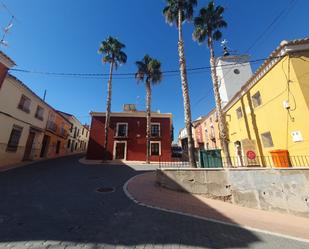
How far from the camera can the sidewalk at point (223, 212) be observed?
16.3 feet

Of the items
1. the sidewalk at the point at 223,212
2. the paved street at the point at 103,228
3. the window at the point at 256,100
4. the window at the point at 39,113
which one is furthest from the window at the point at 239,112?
the window at the point at 39,113

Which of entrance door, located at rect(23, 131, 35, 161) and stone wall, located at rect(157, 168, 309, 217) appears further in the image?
entrance door, located at rect(23, 131, 35, 161)

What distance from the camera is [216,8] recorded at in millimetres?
14984

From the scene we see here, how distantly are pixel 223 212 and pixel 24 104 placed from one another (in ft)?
60.1

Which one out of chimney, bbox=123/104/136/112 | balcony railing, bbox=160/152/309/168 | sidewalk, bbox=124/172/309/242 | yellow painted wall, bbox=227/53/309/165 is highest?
chimney, bbox=123/104/136/112

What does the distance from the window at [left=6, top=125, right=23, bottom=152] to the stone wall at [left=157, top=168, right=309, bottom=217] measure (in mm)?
13671

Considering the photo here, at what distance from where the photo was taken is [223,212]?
6047 millimetres

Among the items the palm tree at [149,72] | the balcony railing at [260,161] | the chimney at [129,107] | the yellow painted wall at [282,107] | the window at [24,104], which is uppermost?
the palm tree at [149,72]

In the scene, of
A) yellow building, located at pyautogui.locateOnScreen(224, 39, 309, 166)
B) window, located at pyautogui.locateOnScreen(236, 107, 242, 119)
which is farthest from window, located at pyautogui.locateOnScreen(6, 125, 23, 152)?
window, located at pyautogui.locateOnScreen(236, 107, 242, 119)

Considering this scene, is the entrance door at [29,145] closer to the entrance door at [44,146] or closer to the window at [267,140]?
the entrance door at [44,146]

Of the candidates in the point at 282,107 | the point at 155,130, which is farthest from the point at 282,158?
the point at 155,130

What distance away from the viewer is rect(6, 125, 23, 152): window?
1340cm

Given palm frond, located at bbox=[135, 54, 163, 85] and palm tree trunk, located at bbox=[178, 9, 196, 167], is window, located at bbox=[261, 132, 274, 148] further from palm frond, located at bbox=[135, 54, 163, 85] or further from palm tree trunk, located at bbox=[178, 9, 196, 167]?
palm frond, located at bbox=[135, 54, 163, 85]

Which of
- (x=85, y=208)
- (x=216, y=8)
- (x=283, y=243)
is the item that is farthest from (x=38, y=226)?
(x=216, y=8)
